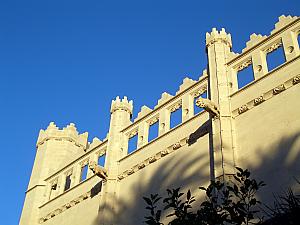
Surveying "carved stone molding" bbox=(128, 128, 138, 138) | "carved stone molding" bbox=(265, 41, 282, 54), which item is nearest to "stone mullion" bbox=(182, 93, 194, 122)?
"carved stone molding" bbox=(128, 128, 138, 138)

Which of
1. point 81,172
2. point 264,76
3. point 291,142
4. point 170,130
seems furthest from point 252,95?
point 81,172

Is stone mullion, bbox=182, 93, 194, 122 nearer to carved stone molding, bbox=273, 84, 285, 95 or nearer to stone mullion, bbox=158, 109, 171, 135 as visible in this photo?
stone mullion, bbox=158, 109, 171, 135

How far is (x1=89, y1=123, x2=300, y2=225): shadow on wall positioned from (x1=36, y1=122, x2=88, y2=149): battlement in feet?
29.4

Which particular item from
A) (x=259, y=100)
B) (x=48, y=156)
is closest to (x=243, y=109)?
(x=259, y=100)

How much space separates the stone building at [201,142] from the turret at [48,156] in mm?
141

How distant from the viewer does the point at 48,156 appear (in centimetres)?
2656

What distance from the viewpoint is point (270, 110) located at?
15555 mm

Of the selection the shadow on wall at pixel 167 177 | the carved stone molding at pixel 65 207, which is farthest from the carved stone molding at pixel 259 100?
the carved stone molding at pixel 65 207

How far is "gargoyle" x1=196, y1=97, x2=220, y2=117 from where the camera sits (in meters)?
16.3

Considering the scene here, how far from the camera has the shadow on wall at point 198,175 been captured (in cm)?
1384

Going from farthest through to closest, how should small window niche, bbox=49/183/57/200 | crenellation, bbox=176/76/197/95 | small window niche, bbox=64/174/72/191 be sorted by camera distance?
small window niche, bbox=64/174/72/191 → small window niche, bbox=49/183/57/200 → crenellation, bbox=176/76/197/95

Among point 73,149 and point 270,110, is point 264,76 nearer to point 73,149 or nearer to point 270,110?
point 270,110

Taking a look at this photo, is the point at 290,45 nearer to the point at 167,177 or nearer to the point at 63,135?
the point at 167,177

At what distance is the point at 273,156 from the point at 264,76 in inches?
133
